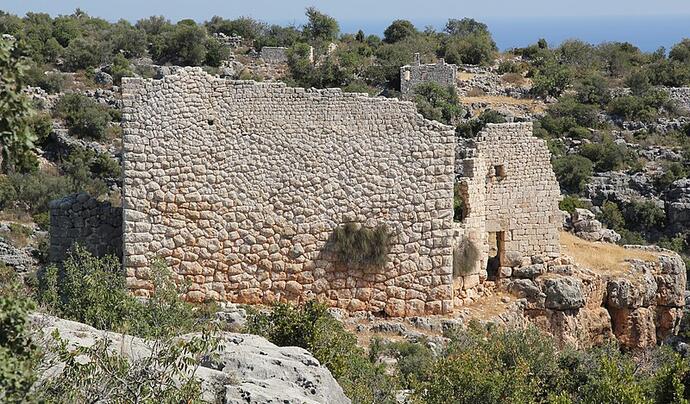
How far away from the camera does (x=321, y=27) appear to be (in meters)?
54.7

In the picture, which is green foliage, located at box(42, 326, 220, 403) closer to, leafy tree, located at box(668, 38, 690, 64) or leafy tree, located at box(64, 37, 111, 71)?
leafy tree, located at box(64, 37, 111, 71)

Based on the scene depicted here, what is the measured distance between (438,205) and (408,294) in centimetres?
145

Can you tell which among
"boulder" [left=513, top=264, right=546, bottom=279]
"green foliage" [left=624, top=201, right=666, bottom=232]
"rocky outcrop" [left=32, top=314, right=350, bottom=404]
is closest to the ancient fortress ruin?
"boulder" [left=513, top=264, right=546, bottom=279]

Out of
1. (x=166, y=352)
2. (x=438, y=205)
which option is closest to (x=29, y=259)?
(x=438, y=205)

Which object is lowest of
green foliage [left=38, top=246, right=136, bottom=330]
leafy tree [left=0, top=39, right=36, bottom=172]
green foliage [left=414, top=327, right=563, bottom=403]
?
green foliage [left=414, top=327, right=563, bottom=403]

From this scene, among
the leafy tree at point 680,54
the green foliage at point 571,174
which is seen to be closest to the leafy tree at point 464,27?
the leafy tree at point 680,54

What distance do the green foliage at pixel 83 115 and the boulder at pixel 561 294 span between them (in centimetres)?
1909

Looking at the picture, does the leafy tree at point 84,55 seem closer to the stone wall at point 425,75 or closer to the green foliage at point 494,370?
the stone wall at point 425,75

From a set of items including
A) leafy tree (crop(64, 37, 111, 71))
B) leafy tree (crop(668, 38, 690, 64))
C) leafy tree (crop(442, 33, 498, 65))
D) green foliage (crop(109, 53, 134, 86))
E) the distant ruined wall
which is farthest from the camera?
leafy tree (crop(668, 38, 690, 64))

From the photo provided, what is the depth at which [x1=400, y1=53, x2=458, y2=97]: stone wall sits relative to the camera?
4338 cm

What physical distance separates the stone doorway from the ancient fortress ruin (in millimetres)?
1949

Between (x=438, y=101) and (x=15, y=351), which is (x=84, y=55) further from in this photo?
(x=15, y=351)

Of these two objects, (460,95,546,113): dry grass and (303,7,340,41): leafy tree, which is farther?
(303,7,340,41): leafy tree

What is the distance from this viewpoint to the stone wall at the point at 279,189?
49.8 feet
